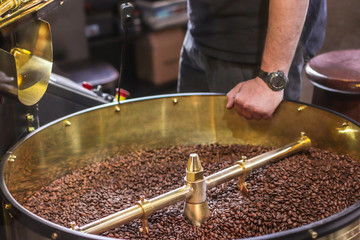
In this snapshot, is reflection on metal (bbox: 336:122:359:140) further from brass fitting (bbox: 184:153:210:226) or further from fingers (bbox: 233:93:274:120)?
brass fitting (bbox: 184:153:210:226)

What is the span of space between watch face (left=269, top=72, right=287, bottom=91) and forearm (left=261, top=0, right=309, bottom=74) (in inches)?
1.1

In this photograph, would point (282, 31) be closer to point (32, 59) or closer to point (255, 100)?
point (255, 100)

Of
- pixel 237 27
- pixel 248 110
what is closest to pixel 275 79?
pixel 248 110

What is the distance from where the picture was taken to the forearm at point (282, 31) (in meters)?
1.30

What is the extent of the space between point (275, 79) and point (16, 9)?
0.69m

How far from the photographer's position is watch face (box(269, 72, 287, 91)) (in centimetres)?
129

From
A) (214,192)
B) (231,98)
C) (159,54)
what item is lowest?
(159,54)

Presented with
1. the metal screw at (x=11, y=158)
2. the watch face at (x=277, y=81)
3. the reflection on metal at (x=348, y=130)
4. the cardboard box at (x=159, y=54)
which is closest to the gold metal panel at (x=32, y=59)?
the metal screw at (x=11, y=158)

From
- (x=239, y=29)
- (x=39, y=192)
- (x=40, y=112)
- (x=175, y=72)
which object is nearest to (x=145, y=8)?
A: (x=175, y=72)

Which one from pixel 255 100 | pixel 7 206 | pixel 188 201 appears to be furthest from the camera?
pixel 255 100

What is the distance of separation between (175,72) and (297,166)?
3.58 meters

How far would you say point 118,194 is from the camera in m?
1.11

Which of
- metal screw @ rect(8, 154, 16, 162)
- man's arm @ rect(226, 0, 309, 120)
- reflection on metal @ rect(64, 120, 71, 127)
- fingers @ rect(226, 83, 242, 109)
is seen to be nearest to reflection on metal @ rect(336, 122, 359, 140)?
man's arm @ rect(226, 0, 309, 120)

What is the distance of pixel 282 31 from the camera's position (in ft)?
4.33
